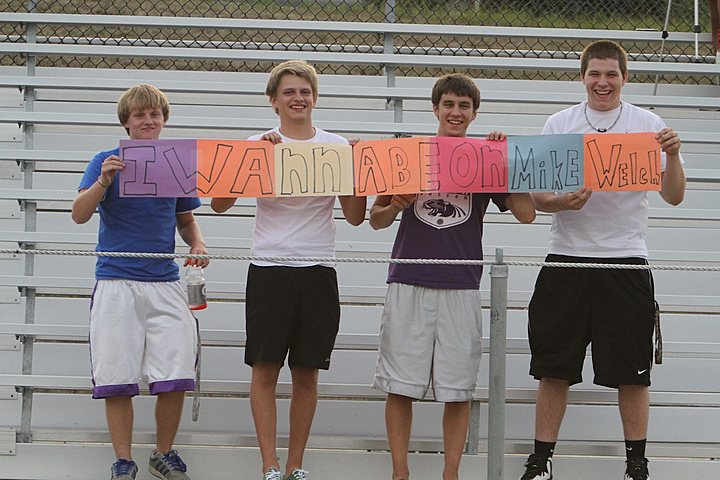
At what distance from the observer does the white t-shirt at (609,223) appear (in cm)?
309

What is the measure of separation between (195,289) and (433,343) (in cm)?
78

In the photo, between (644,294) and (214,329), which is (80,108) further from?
(644,294)

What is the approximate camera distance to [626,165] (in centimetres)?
302

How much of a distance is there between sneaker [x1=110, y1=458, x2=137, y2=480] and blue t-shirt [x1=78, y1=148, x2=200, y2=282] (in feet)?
1.83

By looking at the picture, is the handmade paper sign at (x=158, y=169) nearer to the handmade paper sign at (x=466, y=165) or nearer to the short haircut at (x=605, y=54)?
the handmade paper sign at (x=466, y=165)

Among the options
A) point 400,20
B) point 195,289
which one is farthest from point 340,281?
point 400,20

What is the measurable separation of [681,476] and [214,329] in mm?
1745

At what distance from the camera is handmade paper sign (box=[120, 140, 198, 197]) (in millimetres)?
3002

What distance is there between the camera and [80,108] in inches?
177

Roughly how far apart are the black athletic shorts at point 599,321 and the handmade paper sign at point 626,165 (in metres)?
0.23

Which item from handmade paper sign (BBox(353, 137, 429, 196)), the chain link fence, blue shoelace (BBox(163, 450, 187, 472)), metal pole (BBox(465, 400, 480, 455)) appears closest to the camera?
handmade paper sign (BBox(353, 137, 429, 196))

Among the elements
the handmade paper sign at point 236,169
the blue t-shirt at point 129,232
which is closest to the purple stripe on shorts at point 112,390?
the blue t-shirt at point 129,232

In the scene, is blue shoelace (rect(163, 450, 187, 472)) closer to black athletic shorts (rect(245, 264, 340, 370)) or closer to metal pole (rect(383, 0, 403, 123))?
black athletic shorts (rect(245, 264, 340, 370))

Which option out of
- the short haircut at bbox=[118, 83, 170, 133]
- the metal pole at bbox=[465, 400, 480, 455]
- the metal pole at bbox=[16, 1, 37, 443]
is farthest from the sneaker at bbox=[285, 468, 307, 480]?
the short haircut at bbox=[118, 83, 170, 133]
